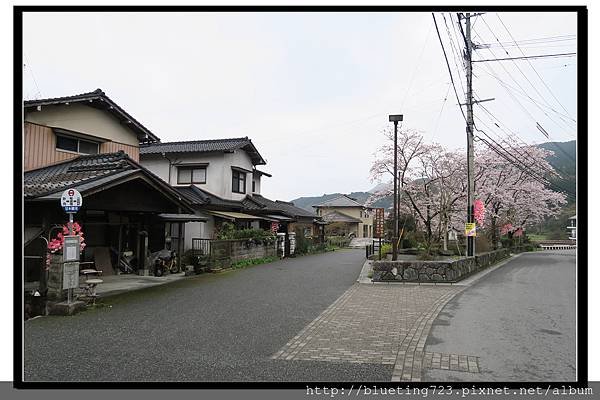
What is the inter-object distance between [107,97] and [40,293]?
7.28 meters

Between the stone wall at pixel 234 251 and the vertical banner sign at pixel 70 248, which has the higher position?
the vertical banner sign at pixel 70 248

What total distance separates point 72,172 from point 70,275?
3.78 m

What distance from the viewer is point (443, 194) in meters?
21.5

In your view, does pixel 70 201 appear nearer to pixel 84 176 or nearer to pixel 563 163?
pixel 84 176

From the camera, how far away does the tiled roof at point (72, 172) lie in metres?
8.74

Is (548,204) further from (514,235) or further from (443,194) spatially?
(443,194)

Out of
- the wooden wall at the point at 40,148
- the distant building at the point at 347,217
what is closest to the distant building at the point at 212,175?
the wooden wall at the point at 40,148

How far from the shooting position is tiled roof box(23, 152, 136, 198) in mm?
8742

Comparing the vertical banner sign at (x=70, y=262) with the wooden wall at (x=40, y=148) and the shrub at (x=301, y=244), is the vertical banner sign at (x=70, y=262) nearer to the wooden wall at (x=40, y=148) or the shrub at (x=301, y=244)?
the wooden wall at (x=40, y=148)

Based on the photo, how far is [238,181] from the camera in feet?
75.0

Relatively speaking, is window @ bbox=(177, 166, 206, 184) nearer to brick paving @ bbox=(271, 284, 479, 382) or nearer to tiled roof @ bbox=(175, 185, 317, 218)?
tiled roof @ bbox=(175, 185, 317, 218)

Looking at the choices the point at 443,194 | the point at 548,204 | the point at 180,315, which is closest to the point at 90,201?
the point at 180,315

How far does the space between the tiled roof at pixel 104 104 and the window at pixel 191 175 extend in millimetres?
6301

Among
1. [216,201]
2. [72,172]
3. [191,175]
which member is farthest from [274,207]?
[72,172]
